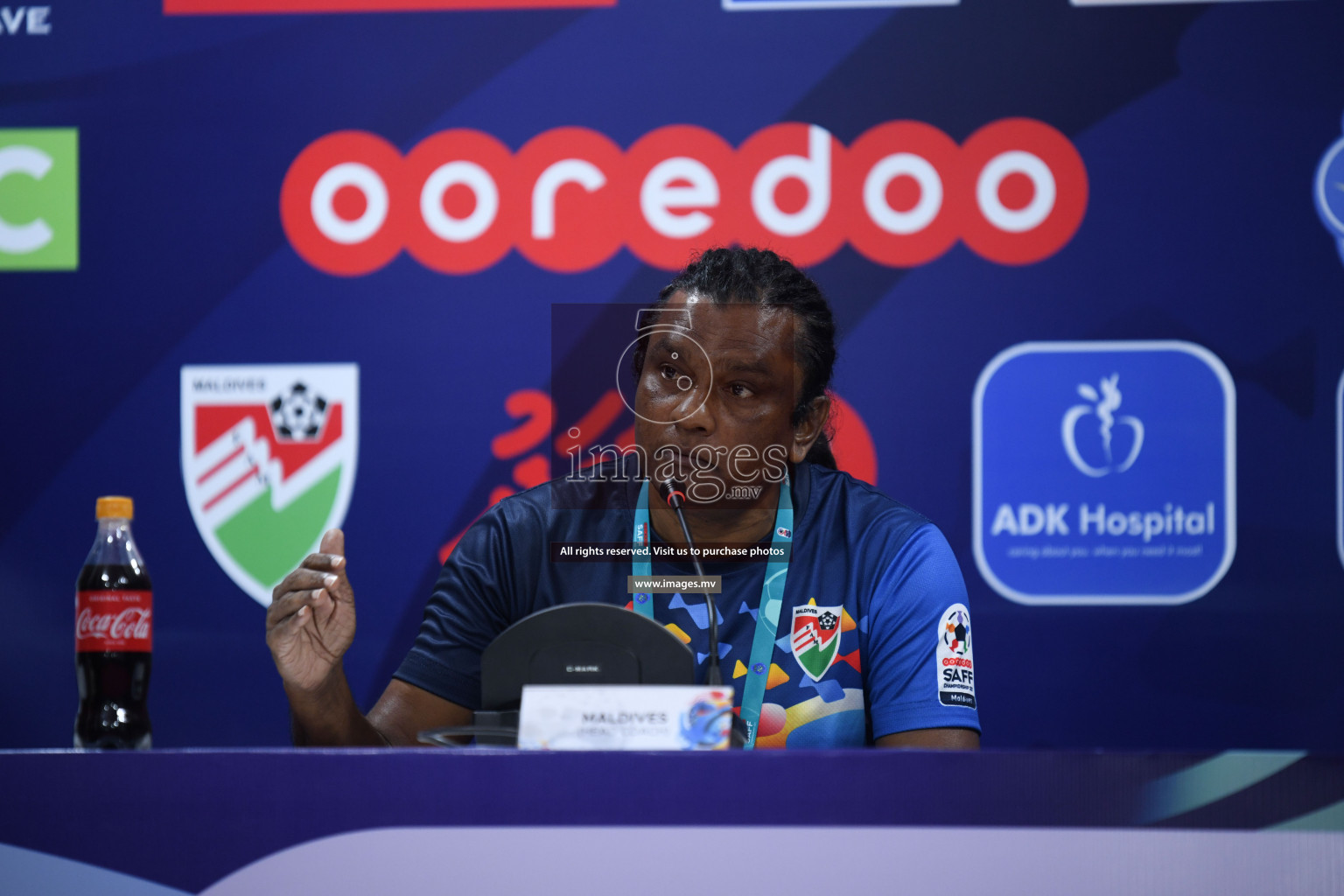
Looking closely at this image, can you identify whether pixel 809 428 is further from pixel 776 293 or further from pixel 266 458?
pixel 266 458

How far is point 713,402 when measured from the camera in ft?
4.73

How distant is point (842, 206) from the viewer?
7.56 feet

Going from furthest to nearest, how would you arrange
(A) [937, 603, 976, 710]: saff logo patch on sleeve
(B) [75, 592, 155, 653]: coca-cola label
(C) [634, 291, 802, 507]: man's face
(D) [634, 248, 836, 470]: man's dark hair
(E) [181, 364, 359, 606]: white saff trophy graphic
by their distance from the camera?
(E) [181, 364, 359, 606]: white saff trophy graphic < (D) [634, 248, 836, 470]: man's dark hair < (C) [634, 291, 802, 507]: man's face < (A) [937, 603, 976, 710]: saff logo patch on sleeve < (B) [75, 592, 155, 653]: coca-cola label

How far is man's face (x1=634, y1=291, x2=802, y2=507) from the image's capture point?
1440 mm

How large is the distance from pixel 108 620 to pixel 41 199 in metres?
1.59

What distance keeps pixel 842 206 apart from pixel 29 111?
1.72 metres

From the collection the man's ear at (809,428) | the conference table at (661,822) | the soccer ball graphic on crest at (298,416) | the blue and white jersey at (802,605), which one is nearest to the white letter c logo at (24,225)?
the soccer ball graphic on crest at (298,416)

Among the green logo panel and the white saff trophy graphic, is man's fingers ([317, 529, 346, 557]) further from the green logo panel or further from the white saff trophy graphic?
the green logo panel

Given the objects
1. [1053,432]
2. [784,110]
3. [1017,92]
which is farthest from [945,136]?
A: [1053,432]

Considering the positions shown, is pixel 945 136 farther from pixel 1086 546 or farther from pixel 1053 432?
pixel 1086 546

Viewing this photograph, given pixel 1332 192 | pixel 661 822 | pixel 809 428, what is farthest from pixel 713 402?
pixel 1332 192

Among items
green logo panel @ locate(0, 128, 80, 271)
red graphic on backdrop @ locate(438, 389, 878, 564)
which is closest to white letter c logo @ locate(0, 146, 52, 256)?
green logo panel @ locate(0, 128, 80, 271)

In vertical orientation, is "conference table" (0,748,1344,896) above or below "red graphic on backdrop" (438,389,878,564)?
below

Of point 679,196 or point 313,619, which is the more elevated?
point 679,196
